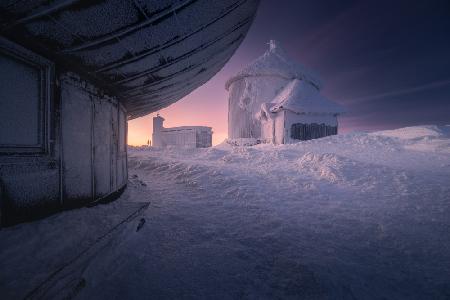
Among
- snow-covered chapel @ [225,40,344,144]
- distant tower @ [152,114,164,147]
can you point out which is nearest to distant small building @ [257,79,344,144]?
snow-covered chapel @ [225,40,344,144]

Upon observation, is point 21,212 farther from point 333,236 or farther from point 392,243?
point 392,243

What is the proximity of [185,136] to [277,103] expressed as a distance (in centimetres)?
1535

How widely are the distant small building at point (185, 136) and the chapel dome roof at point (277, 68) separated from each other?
841cm

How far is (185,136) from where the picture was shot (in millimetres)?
28094

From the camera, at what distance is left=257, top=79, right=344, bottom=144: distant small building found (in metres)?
14.9

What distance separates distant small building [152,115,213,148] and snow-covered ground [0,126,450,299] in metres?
21.4

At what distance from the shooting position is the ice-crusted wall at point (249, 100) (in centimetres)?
1920

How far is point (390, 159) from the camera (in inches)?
303

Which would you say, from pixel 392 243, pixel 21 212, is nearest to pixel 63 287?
pixel 21 212

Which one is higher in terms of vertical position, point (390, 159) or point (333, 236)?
point (390, 159)

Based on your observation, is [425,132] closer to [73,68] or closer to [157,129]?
[73,68]

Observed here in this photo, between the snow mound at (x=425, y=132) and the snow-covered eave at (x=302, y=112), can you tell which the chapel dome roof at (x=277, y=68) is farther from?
the snow mound at (x=425, y=132)

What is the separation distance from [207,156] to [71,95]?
9560mm

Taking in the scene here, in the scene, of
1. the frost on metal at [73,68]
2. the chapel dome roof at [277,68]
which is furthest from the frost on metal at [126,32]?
the chapel dome roof at [277,68]
